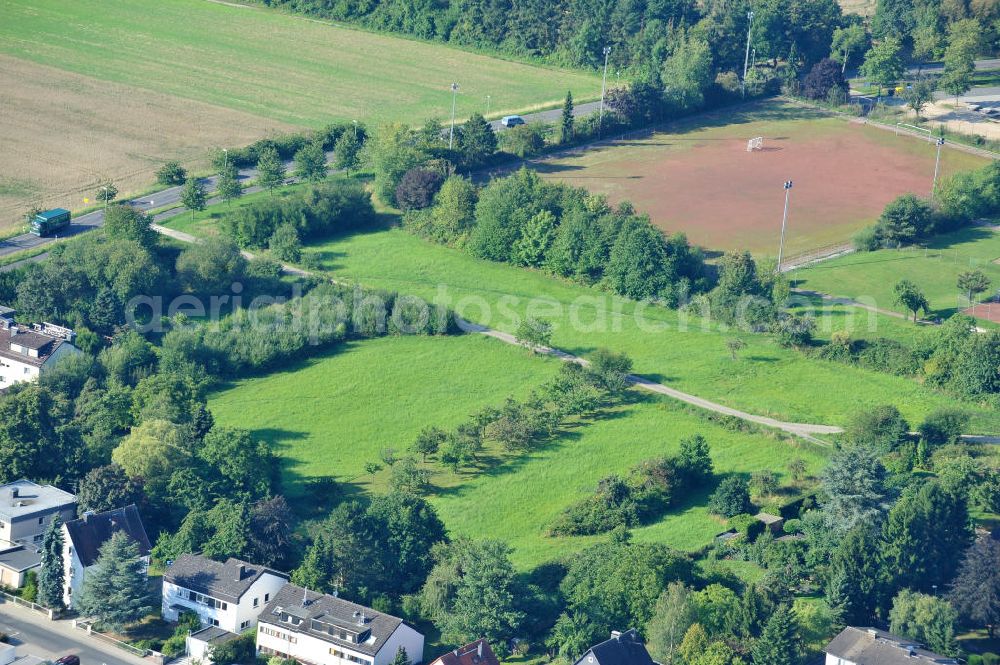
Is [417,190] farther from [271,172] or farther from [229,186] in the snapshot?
[229,186]

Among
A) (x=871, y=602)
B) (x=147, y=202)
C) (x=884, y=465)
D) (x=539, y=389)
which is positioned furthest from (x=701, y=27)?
(x=871, y=602)

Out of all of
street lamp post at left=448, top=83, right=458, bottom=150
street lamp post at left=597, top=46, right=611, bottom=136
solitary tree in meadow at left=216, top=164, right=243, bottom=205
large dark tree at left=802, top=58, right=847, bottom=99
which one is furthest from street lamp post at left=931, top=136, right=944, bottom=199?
solitary tree in meadow at left=216, top=164, right=243, bottom=205

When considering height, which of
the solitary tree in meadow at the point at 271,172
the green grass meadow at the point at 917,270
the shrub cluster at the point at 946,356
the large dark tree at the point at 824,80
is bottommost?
the shrub cluster at the point at 946,356

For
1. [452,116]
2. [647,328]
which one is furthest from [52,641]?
[452,116]

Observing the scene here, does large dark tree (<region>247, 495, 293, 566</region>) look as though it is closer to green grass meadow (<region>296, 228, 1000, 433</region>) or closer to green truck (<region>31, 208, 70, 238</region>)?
green grass meadow (<region>296, 228, 1000, 433</region>)

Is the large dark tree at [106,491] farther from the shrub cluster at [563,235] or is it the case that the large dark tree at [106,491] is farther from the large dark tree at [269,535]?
the shrub cluster at [563,235]

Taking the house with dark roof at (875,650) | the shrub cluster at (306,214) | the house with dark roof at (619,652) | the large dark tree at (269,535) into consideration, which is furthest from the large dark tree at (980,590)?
the shrub cluster at (306,214)
